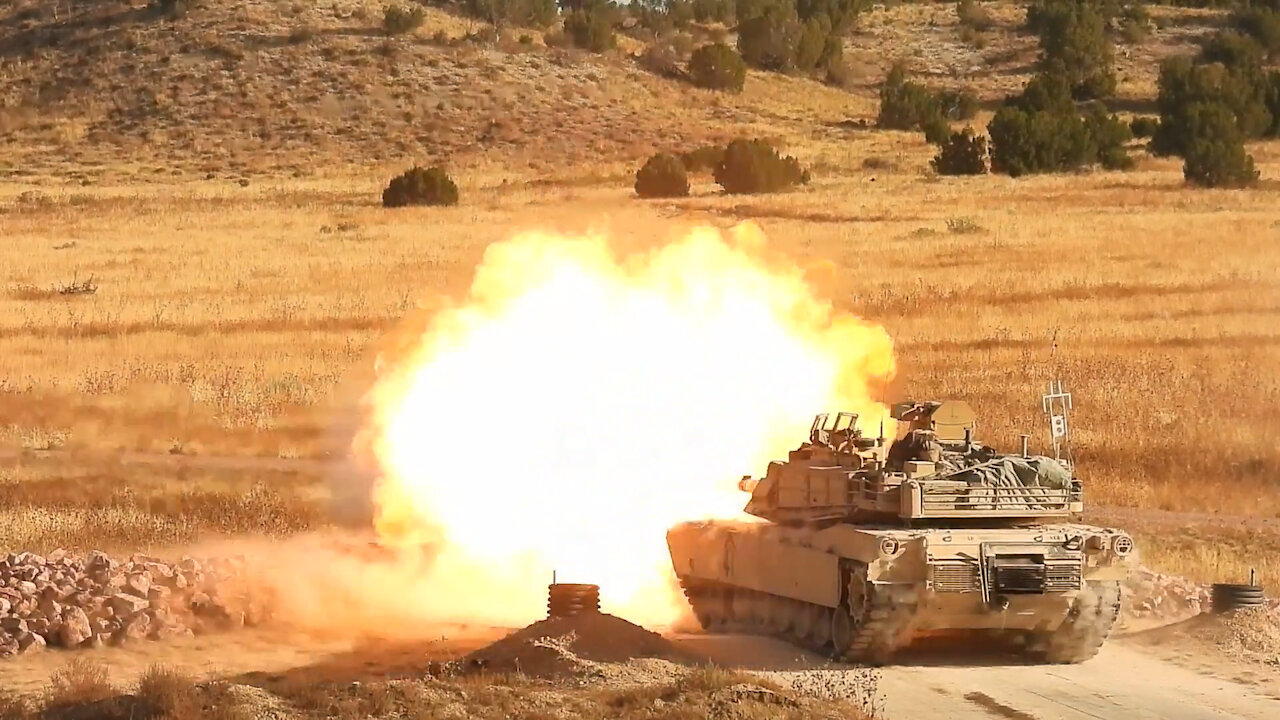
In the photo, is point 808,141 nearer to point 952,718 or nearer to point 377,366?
point 377,366

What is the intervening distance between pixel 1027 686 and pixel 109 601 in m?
10.3

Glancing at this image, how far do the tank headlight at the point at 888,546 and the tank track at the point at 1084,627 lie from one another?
7.38 feet

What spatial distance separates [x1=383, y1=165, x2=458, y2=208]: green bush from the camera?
76.4m

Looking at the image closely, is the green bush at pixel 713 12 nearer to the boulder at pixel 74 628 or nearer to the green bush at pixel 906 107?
the green bush at pixel 906 107

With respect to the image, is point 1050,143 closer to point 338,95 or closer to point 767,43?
point 338,95

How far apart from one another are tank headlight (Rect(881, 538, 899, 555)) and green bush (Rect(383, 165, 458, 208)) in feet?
177

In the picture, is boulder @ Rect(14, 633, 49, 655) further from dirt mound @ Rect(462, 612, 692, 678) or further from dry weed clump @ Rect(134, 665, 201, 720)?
dirt mound @ Rect(462, 612, 692, 678)

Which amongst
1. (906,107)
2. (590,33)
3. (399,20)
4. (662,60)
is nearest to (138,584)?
(906,107)

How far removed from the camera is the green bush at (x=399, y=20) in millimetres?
108375

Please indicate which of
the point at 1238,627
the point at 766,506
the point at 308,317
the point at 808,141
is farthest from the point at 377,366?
the point at 808,141

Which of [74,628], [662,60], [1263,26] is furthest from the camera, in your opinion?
[1263,26]

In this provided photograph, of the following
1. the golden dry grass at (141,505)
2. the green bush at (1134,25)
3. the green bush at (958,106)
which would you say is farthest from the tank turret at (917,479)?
the green bush at (1134,25)

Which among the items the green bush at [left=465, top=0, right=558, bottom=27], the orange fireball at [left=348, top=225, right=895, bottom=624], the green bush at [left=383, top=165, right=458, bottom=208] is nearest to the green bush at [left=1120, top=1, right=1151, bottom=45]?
the green bush at [left=465, top=0, right=558, bottom=27]

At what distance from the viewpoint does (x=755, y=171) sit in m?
77.9
